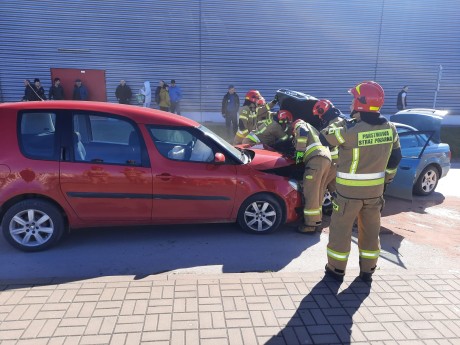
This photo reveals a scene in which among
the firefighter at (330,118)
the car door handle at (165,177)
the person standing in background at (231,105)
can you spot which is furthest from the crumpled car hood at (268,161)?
the person standing in background at (231,105)

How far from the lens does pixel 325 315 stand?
10.5 ft

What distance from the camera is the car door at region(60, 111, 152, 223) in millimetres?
4215

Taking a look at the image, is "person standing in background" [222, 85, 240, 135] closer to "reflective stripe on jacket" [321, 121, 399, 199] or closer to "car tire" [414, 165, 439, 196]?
"car tire" [414, 165, 439, 196]

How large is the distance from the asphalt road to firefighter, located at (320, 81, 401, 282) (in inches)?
18.7

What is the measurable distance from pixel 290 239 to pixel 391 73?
16.4 m

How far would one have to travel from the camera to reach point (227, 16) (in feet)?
55.2

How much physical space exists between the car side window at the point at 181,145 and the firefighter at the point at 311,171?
1.28m

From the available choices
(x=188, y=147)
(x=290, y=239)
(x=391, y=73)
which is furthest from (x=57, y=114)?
(x=391, y=73)

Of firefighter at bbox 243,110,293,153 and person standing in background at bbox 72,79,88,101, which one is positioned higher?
person standing in background at bbox 72,79,88,101

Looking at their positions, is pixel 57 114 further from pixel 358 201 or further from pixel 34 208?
pixel 358 201

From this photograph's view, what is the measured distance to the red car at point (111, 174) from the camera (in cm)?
415

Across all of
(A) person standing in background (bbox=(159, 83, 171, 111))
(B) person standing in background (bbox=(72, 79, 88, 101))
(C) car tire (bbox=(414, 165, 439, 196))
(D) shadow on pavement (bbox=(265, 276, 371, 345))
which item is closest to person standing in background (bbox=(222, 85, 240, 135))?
(A) person standing in background (bbox=(159, 83, 171, 111))

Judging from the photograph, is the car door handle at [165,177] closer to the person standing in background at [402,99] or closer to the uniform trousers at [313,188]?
the uniform trousers at [313,188]

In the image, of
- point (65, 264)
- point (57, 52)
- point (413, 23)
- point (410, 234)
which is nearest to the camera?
point (65, 264)
